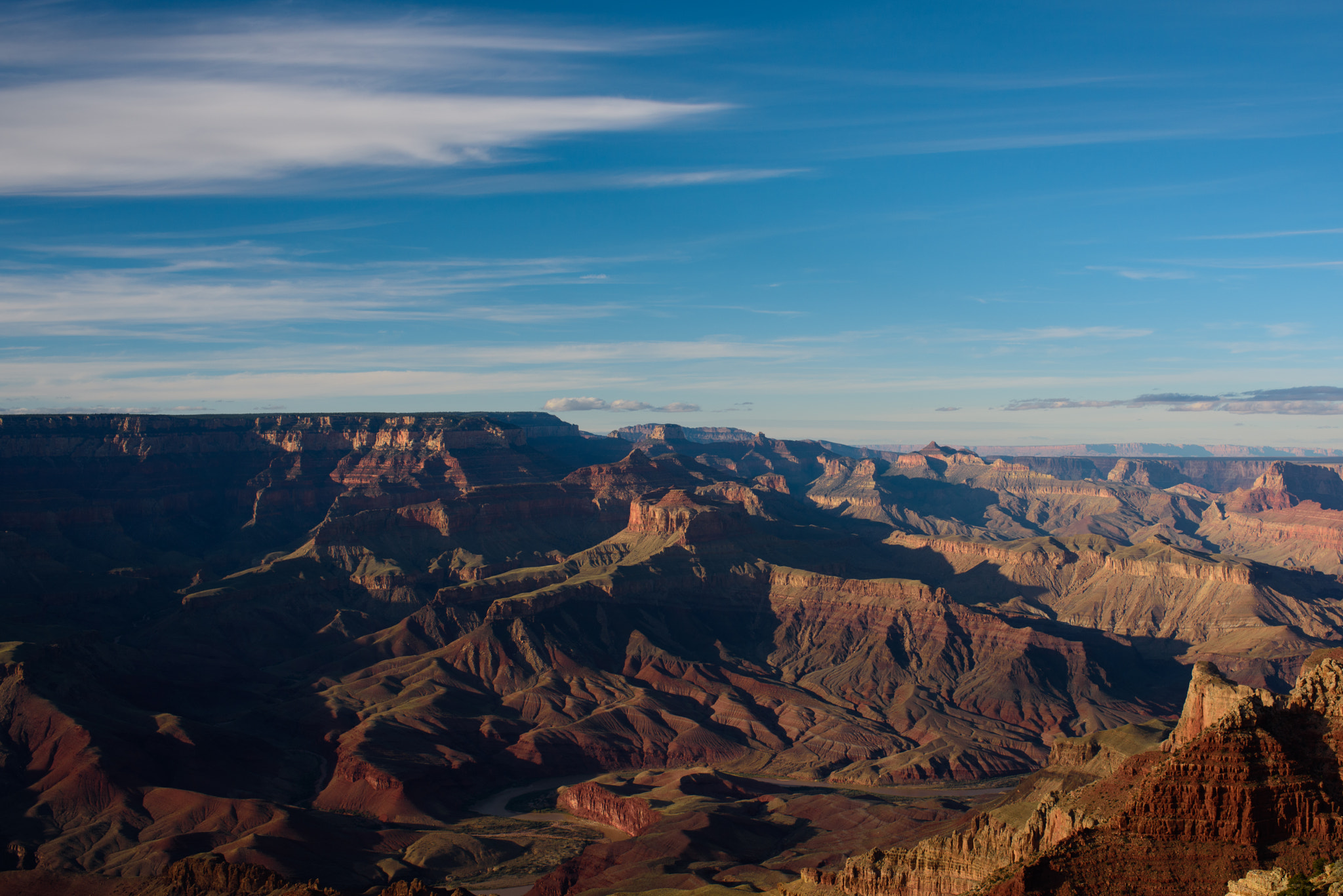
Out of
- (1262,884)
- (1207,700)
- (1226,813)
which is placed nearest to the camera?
(1262,884)

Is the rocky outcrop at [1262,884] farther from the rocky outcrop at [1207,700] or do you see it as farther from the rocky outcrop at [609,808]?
the rocky outcrop at [609,808]

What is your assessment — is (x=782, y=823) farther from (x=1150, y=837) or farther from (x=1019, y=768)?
(x=1150, y=837)

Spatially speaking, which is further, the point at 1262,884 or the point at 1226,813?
the point at 1226,813

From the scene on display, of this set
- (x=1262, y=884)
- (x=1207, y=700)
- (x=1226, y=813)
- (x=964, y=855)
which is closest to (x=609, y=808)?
(x=964, y=855)

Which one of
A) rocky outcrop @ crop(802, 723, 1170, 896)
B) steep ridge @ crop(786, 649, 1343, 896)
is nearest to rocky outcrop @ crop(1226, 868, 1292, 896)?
steep ridge @ crop(786, 649, 1343, 896)

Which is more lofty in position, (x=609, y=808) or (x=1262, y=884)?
A: (x=1262, y=884)

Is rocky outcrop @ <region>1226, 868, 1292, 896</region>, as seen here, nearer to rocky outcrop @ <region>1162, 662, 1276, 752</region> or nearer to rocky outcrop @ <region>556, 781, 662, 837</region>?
rocky outcrop @ <region>1162, 662, 1276, 752</region>

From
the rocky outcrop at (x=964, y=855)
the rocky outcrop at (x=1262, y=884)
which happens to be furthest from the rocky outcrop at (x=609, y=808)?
the rocky outcrop at (x=1262, y=884)

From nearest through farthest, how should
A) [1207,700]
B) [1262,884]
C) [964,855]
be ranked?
[1262,884], [1207,700], [964,855]

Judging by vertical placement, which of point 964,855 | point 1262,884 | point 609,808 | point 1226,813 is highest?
point 1226,813

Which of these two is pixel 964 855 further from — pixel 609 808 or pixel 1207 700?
pixel 609 808
